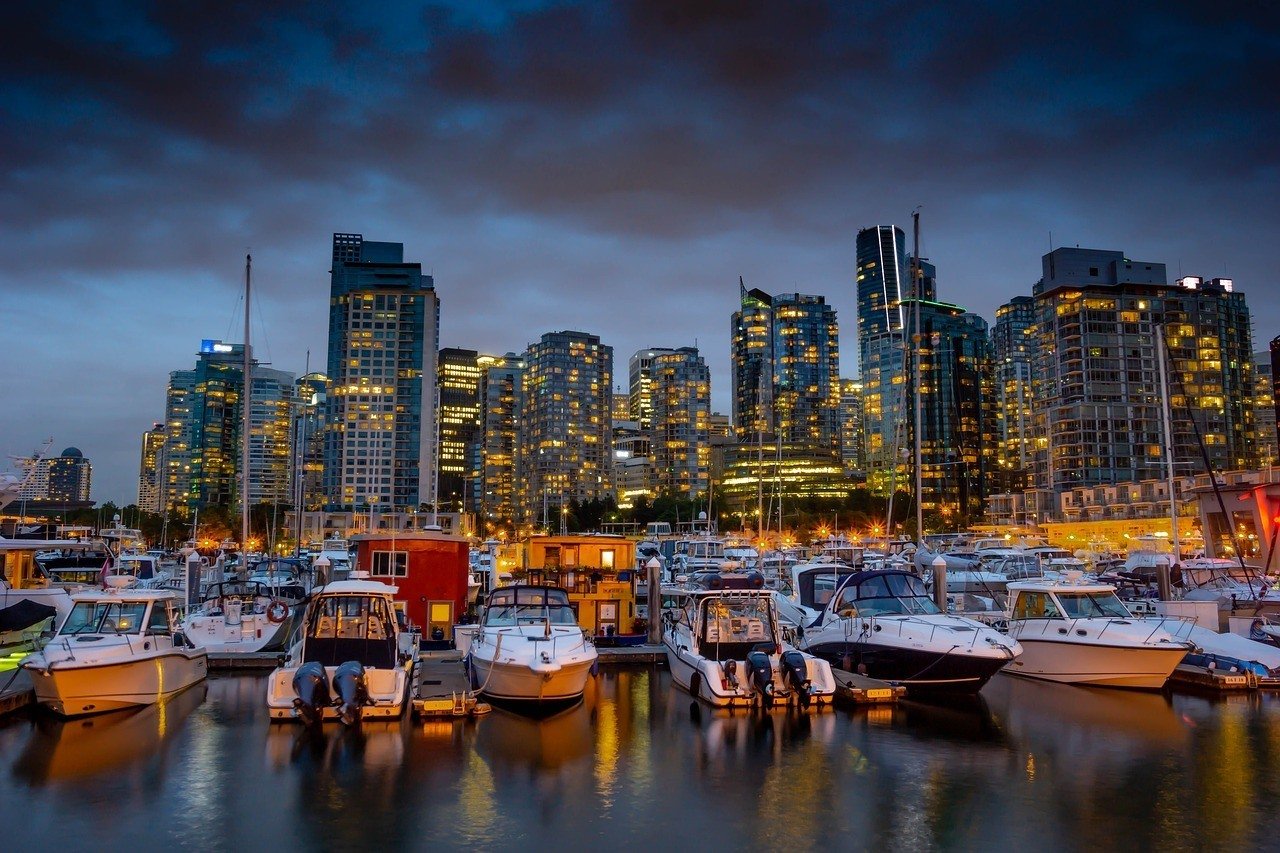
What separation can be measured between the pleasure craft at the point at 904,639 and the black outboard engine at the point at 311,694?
12.8 metres

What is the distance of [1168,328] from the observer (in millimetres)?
138500

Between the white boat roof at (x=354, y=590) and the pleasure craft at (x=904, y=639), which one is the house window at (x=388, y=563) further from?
the pleasure craft at (x=904, y=639)

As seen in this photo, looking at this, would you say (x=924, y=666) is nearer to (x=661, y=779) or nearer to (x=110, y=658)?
(x=661, y=779)

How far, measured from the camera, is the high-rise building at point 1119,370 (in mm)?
137875

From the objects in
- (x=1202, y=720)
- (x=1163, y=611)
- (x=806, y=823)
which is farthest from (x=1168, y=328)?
(x=806, y=823)

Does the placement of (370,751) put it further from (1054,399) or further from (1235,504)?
(1054,399)

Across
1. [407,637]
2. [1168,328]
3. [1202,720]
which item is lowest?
[1202,720]

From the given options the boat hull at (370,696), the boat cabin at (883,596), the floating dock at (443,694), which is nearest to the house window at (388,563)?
the floating dock at (443,694)

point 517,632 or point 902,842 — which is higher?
point 517,632

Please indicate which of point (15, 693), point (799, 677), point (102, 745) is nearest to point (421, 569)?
point (15, 693)

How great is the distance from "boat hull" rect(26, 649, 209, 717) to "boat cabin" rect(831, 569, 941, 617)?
53.9 ft

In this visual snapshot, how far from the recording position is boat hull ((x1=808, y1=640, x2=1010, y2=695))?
20938 mm

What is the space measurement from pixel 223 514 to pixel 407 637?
152 m

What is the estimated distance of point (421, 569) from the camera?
1199 inches
